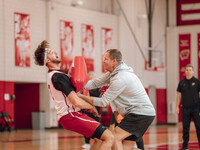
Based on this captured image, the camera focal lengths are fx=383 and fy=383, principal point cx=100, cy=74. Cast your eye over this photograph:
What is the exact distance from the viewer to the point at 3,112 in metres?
15.5

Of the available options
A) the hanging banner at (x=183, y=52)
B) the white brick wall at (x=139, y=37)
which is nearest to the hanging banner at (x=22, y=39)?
the white brick wall at (x=139, y=37)

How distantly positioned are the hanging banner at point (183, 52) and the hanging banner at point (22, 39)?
9527mm

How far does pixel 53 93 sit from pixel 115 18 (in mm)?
15663

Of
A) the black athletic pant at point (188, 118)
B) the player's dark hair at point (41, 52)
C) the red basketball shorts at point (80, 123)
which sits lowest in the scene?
the black athletic pant at point (188, 118)

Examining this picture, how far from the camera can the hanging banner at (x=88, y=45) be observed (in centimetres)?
1881

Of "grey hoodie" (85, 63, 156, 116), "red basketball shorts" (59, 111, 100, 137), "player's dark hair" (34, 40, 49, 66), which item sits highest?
"player's dark hair" (34, 40, 49, 66)

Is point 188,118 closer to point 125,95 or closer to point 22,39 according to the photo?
point 125,95

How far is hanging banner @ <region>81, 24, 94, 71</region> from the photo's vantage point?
1881cm

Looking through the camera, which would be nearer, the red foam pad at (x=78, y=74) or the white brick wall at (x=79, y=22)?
the red foam pad at (x=78, y=74)

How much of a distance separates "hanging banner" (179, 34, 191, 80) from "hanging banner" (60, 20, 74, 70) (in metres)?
7.22

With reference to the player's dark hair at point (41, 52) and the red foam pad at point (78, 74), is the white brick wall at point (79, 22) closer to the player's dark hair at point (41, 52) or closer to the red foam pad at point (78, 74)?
the player's dark hair at point (41, 52)

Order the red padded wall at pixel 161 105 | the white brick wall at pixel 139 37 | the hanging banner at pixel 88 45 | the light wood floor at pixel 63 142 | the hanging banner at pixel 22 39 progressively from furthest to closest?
the red padded wall at pixel 161 105
the white brick wall at pixel 139 37
the hanging banner at pixel 88 45
the hanging banner at pixel 22 39
the light wood floor at pixel 63 142

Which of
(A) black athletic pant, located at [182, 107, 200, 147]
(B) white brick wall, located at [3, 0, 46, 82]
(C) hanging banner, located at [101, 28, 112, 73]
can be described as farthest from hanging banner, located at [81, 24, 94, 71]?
(A) black athletic pant, located at [182, 107, 200, 147]

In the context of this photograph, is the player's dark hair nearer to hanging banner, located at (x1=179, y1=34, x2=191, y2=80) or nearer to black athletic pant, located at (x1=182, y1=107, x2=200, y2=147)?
black athletic pant, located at (x1=182, y1=107, x2=200, y2=147)
